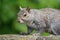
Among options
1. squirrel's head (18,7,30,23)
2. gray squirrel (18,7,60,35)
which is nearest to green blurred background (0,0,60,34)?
gray squirrel (18,7,60,35)

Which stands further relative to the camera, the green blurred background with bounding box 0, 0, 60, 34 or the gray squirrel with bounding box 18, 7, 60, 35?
the green blurred background with bounding box 0, 0, 60, 34

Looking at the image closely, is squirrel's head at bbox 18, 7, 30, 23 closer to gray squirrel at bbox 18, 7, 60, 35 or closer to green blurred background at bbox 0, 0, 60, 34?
gray squirrel at bbox 18, 7, 60, 35

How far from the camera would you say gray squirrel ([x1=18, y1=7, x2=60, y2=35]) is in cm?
491

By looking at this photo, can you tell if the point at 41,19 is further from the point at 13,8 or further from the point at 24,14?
the point at 13,8

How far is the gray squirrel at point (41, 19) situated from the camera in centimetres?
491

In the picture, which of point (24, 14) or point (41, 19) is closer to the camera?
point (24, 14)

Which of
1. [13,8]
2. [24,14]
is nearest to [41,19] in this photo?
[24,14]

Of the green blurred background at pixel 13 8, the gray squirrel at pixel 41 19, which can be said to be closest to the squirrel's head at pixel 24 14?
the gray squirrel at pixel 41 19

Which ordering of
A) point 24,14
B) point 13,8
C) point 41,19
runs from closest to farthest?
1. point 24,14
2. point 41,19
3. point 13,8

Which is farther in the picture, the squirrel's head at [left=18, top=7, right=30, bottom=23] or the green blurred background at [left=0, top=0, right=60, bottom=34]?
the green blurred background at [left=0, top=0, right=60, bottom=34]

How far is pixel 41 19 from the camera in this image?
5.16m

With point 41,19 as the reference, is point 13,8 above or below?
above

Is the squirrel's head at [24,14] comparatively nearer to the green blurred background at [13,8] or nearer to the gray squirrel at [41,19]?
the gray squirrel at [41,19]

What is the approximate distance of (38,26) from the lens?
5.08 metres
